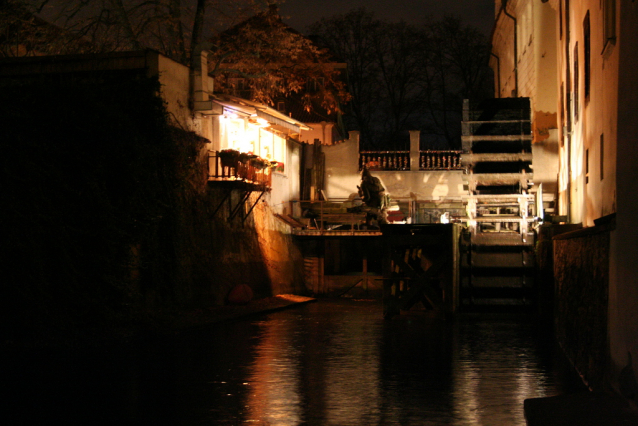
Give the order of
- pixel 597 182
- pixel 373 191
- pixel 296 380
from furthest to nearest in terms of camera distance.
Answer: pixel 373 191
pixel 597 182
pixel 296 380

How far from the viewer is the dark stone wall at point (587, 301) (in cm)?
800

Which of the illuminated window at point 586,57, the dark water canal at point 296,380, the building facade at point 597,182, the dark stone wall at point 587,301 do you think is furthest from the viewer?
the illuminated window at point 586,57

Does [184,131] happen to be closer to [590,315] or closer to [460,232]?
[460,232]

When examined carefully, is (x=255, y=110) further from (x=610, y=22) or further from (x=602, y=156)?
(x=610, y=22)

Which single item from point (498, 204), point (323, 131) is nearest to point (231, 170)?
point (498, 204)

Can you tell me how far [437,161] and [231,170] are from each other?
12731mm

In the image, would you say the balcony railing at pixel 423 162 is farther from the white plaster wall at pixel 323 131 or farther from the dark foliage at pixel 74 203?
the dark foliage at pixel 74 203

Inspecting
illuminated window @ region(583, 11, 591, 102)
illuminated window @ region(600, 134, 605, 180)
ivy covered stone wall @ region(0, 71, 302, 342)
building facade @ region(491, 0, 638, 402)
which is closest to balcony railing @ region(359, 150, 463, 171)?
building facade @ region(491, 0, 638, 402)

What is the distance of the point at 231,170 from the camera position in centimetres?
2178

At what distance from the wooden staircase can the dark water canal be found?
3.91 metres

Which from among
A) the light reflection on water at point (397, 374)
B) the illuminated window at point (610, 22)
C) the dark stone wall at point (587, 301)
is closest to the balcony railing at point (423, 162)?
the light reflection on water at point (397, 374)

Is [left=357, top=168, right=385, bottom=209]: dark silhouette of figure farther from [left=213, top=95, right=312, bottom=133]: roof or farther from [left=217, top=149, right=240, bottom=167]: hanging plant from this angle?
[left=217, top=149, right=240, bottom=167]: hanging plant

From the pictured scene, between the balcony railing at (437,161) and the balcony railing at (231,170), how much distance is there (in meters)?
10.7

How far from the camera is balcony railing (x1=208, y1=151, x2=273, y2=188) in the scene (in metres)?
21.2
